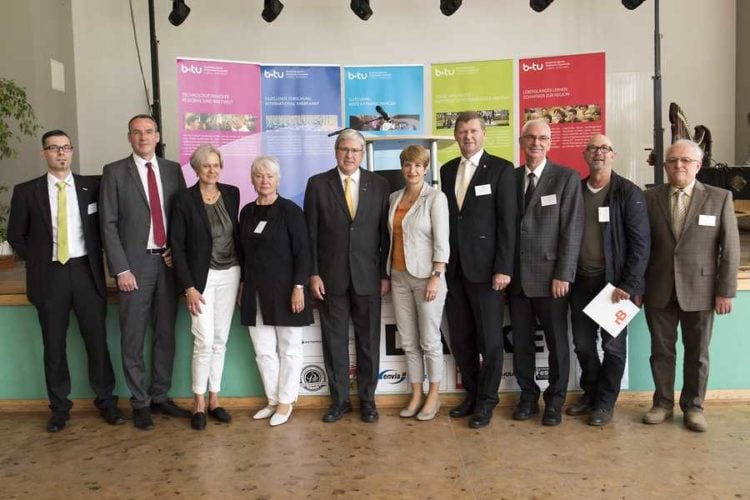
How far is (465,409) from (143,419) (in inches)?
67.9

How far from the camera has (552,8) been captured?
798 centimetres

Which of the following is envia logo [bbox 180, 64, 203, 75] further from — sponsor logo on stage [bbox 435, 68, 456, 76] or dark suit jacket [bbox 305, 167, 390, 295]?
dark suit jacket [bbox 305, 167, 390, 295]

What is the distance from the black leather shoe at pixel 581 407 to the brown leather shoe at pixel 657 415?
11.2 inches

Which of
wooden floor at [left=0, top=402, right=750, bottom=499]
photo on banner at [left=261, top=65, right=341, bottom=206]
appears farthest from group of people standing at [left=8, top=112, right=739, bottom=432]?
photo on banner at [left=261, top=65, right=341, bottom=206]

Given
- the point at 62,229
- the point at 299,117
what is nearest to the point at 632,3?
the point at 299,117

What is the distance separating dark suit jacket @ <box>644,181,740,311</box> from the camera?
→ 9.98 ft

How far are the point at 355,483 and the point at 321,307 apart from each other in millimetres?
1029

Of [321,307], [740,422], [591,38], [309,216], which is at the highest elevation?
[591,38]

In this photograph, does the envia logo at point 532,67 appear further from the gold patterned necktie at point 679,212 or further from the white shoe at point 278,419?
the white shoe at point 278,419

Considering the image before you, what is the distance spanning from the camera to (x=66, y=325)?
3.34 m

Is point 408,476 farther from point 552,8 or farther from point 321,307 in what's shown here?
point 552,8

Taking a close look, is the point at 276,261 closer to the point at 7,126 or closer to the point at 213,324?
the point at 213,324

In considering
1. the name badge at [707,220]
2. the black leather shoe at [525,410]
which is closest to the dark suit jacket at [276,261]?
the black leather shoe at [525,410]

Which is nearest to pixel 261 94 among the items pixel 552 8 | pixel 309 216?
pixel 309 216
